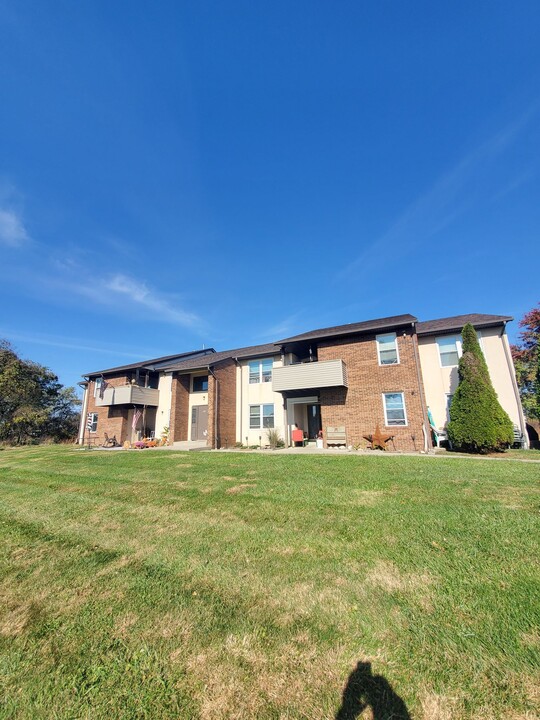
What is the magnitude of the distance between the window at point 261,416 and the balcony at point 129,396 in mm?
8339

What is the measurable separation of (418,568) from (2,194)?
18.3 metres

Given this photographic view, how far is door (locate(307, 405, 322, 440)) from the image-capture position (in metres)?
18.5

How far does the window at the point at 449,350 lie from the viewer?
15.4 m

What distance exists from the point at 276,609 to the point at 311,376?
13.5 m

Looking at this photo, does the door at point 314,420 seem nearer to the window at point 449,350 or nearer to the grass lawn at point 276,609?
the window at point 449,350

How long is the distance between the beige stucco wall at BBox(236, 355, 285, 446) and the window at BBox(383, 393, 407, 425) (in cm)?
608

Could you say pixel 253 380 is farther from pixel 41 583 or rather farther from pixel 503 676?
pixel 503 676

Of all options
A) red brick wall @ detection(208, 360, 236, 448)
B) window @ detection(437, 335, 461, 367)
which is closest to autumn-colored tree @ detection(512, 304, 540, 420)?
window @ detection(437, 335, 461, 367)

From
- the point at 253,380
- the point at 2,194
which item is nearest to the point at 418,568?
the point at 253,380

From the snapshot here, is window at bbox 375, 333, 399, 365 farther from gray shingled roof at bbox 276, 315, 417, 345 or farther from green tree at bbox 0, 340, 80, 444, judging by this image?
green tree at bbox 0, 340, 80, 444

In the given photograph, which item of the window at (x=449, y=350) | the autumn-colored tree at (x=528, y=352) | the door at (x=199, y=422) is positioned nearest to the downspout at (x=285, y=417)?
the door at (x=199, y=422)

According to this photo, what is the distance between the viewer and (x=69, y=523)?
193 inches

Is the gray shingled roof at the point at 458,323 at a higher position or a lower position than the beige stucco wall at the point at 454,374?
higher

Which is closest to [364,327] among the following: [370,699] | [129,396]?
[370,699]
